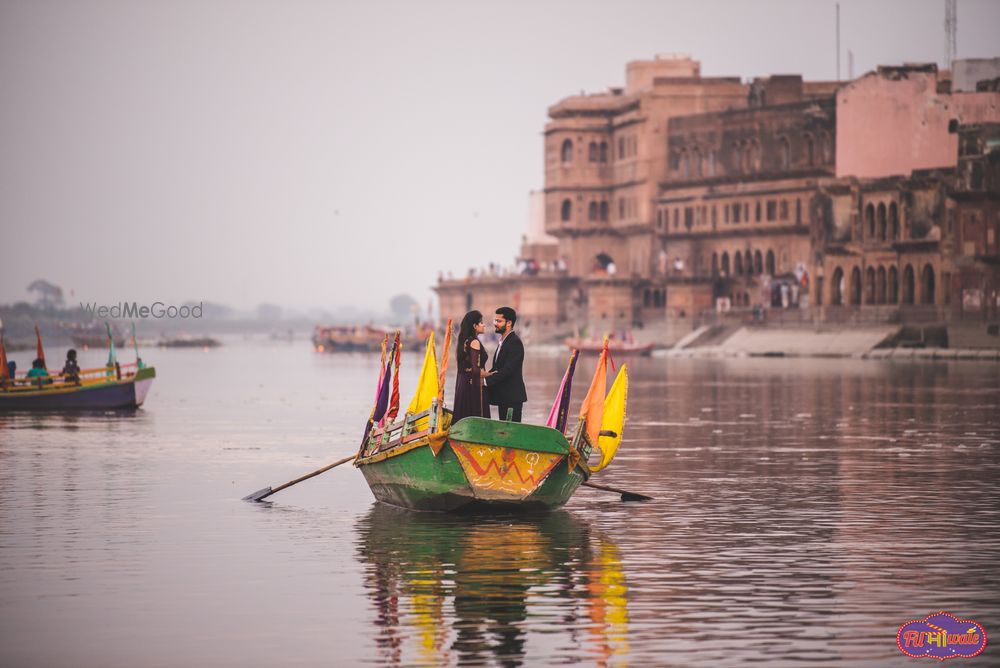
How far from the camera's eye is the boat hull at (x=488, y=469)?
25.1 m

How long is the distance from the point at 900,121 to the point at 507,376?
98339 mm

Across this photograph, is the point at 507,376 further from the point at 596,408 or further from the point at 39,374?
the point at 39,374

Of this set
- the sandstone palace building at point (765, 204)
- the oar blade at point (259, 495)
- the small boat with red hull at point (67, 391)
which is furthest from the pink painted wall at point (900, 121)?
the oar blade at point (259, 495)

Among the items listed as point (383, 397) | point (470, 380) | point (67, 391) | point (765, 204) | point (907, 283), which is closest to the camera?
point (470, 380)

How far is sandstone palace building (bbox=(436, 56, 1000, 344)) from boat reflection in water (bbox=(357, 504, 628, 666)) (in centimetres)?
8338

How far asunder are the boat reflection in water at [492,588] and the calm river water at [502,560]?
0.05 m

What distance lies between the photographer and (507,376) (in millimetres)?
26203

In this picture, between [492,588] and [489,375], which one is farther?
[489,375]

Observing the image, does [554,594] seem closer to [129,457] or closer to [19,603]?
[19,603]

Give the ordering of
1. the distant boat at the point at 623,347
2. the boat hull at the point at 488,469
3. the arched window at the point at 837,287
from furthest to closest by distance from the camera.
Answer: the distant boat at the point at 623,347, the arched window at the point at 837,287, the boat hull at the point at 488,469

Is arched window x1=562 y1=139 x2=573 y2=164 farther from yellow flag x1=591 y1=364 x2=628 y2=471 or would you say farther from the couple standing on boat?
the couple standing on boat

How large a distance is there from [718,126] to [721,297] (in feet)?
43.4

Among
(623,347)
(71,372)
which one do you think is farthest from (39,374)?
(623,347)

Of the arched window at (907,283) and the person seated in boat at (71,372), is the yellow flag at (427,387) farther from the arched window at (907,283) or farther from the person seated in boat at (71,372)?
the arched window at (907,283)
